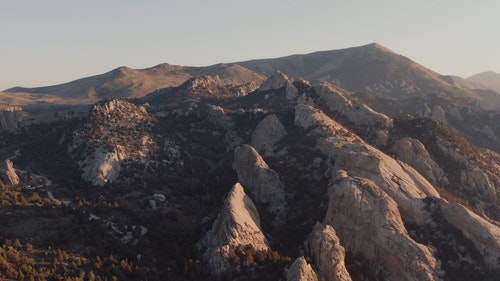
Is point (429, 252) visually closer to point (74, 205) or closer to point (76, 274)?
point (76, 274)

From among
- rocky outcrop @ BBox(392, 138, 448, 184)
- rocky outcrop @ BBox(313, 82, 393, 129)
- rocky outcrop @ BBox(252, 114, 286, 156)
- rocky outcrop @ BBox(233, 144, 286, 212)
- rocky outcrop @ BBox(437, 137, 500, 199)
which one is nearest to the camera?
rocky outcrop @ BBox(233, 144, 286, 212)

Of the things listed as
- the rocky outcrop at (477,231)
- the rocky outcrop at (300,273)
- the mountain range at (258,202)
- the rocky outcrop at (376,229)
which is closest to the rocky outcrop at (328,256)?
the mountain range at (258,202)

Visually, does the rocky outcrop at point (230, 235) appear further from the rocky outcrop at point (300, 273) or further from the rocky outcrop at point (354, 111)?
the rocky outcrop at point (354, 111)

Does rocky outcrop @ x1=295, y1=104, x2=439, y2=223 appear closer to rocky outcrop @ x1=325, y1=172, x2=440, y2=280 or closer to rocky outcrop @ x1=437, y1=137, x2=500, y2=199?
rocky outcrop @ x1=325, y1=172, x2=440, y2=280

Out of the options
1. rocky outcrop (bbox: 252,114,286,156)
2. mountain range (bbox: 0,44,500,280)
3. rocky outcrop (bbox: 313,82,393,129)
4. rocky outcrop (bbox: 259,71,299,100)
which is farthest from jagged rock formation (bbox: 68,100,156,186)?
rocky outcrop (bbox: 313,82,393,129)

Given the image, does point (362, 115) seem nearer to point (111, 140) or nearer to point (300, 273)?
point (111, 140)

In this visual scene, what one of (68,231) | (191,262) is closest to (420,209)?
(191,262)
